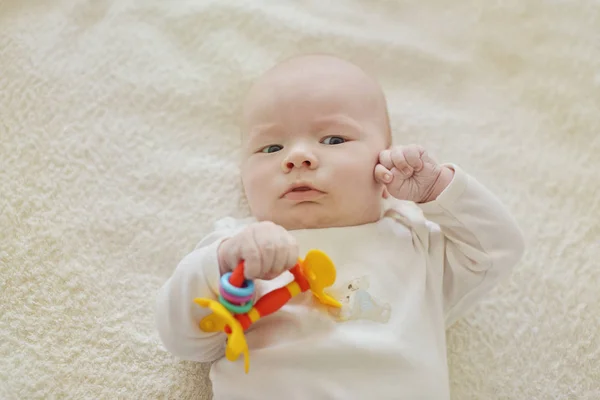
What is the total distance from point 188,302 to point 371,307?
289 mm

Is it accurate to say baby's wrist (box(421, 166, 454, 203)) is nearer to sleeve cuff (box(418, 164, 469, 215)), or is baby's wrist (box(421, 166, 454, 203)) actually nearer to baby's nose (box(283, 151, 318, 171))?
sleeve cuff (box(418, 164, 469, 215))

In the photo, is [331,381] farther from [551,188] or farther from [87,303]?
[551,188]

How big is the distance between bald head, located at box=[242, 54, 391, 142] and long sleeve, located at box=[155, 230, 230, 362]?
30cm

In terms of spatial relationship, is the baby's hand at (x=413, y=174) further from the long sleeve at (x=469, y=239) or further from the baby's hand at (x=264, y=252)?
the baby's hand at (x=264, y=252)

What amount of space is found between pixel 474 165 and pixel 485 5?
44 cm

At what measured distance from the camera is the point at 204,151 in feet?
4.73

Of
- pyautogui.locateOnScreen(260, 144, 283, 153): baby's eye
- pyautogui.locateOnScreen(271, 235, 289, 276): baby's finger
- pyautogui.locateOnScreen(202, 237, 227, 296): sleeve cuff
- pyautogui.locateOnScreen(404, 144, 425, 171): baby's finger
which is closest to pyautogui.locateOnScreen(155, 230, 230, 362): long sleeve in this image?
pyautogui.locateOnScreen(202, 237, 227, 296): sleeve cuff

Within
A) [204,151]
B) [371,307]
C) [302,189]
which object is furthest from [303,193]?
[204,151]

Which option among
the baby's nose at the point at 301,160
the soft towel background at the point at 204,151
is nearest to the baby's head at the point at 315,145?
the baby's nose at the point at 301,160

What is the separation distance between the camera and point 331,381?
39.9 inches

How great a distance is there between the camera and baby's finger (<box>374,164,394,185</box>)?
111 centimetres

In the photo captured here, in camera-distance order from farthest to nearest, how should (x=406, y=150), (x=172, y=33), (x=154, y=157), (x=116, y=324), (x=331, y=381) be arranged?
(x=172, y=33) → (x=154, y=157) → (x=116, y=324) → (x=406, y=150) → (x=331, y=381)

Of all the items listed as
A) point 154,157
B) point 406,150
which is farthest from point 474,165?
point 154,157

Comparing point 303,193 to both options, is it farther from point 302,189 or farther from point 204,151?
point 204,151
